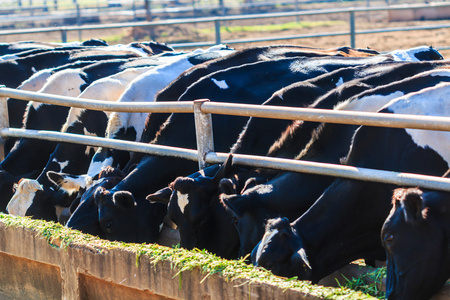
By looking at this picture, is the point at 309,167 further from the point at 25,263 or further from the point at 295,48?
the point at 295,48

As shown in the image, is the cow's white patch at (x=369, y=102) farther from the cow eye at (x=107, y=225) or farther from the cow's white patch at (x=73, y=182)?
the cow's white patch at (x=73, y=182)

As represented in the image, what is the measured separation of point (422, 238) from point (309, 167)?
91 centimetres

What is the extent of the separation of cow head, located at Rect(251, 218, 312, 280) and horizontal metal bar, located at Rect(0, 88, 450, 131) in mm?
656

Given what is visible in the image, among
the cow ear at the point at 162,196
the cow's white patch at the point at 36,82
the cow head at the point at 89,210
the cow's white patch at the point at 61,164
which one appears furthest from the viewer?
the cow's white patch at the point at 36,82

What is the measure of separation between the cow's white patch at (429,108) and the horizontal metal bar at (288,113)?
44cm

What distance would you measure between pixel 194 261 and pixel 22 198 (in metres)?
2.85

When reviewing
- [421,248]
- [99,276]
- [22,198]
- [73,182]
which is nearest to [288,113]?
[421,248]

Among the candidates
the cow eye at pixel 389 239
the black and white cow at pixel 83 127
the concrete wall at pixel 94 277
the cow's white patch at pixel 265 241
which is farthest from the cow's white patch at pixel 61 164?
the cow eye at pixel 389 239

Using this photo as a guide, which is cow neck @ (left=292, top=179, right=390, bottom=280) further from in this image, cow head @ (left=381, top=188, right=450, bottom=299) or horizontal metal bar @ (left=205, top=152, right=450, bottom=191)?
cow head @ (left=381, top=188, right=450, bottom=299)

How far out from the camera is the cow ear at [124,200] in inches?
195

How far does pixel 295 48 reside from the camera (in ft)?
27.1

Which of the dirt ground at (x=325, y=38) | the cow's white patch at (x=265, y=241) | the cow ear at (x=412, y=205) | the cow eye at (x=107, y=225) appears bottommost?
the dirt ground at (x=325, y=38)

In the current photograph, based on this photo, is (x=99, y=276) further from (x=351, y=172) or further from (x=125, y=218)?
(x=351, y=172)

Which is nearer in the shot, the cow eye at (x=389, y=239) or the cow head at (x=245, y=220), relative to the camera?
the cow eye at (x=389, y=239)
